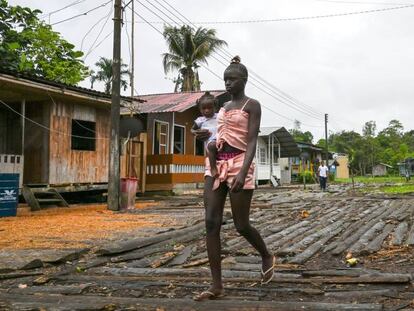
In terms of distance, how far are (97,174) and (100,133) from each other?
141 centimetres

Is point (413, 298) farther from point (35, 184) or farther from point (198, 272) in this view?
point (35, 184)

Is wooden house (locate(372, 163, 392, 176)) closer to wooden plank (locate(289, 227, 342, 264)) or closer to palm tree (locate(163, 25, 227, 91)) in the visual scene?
palm tree (locate(163, 25, 227, 91))

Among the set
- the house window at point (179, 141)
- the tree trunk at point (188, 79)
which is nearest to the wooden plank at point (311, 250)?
the house window at point (179, 141)

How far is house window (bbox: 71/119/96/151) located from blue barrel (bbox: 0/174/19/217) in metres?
3.36

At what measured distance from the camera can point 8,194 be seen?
11.5 metres

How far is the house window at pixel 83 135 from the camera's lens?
1502 cm

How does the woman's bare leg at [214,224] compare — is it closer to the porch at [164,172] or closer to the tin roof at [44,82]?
the tin roof at [44,82]

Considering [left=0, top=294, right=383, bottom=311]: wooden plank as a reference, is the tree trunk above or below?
above

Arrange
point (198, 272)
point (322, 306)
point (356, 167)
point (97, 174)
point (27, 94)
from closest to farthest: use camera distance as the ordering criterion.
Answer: point (322, 306)
point (198, 272)
point (27, 94)
point (97, 174)
point (356, 167)

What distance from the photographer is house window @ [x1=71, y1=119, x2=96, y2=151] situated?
15023mm

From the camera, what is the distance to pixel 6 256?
5.77m

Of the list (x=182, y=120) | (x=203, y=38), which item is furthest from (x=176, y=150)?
(x=203, y=38)

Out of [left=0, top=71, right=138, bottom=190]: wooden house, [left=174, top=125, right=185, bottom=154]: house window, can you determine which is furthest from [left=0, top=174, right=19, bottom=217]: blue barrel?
[left=174, top=125, right=185, bottom=154]: house window

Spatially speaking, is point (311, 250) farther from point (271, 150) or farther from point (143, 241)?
point (271, 150)
